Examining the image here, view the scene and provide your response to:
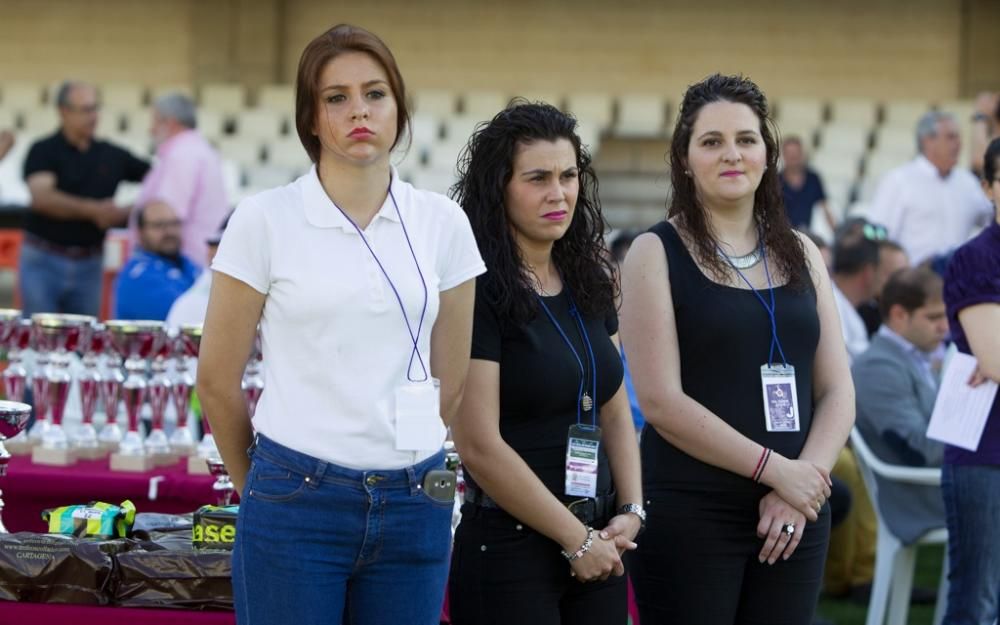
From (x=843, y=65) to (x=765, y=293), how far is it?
12303 millimetres

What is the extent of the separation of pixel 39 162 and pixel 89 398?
A: 3.78 meters

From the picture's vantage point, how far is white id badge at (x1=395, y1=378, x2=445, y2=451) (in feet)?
7.75

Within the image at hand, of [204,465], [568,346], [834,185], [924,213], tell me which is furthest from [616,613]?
[834,185]

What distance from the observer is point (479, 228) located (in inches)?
114

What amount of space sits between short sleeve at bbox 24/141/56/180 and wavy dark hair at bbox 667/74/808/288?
5.04 meters

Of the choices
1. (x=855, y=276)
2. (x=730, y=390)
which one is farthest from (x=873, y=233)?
(x=730, y=390)

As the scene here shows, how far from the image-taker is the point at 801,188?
34.6ft

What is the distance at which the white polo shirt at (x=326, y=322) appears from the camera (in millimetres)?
2348

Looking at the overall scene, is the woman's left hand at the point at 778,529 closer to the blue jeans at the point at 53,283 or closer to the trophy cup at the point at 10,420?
the trophy cup at the point at 10,420

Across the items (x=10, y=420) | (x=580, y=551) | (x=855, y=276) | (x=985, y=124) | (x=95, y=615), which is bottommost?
(x=95, y=615)

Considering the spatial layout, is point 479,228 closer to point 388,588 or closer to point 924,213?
point 388,588

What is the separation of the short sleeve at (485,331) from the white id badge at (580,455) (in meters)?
0.21

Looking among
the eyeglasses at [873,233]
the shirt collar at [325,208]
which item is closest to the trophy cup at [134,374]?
the shirt collar at [325,208]

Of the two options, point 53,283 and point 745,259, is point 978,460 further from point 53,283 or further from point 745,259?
point 53,283
